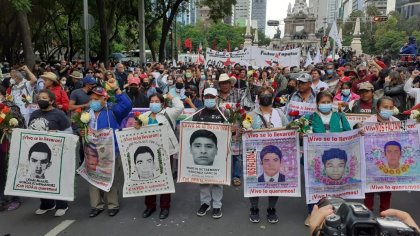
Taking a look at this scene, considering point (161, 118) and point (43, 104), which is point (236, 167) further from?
point (43, 104)

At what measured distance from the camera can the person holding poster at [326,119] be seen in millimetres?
5473

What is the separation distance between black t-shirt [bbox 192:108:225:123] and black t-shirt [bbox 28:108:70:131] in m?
1.76

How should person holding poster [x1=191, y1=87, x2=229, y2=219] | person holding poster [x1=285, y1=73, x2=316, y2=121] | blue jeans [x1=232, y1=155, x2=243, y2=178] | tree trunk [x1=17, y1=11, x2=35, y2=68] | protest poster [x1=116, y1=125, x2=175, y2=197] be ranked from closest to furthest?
1. protest poster [x1=116, y1=125, x2=175, y2=197]
2. person holding poster [x1=191, y1=87, x2=229, y2=219]
3. blue jeans [x1=232, y1=155, x2=243, y2=178]
4. person holding poster [x1=285, y1=73, x2=316, y2=121]
5. tree trunk [x1=17, y1=11, x2=35, y2=68]

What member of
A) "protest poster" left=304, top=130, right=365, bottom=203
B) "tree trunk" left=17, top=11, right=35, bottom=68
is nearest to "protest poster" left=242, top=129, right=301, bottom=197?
"protest poster" left=304, top=130, right=365, bottom=203

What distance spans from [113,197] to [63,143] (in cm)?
100

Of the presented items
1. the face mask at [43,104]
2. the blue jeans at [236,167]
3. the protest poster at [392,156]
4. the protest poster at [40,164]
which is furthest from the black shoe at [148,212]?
the protest poster at [392,156]

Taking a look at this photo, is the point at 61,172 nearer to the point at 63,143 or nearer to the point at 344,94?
the point at 63,143

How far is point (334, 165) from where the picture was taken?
5.38m

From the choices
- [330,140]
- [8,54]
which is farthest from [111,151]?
[8,54]

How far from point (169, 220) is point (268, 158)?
1.52 meters

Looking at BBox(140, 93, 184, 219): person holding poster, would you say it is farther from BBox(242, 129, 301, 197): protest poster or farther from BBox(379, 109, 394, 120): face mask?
BBox(379, 109, 394, 120): face mask

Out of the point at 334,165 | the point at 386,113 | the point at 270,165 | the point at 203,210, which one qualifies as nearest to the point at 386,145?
the point at 386,113

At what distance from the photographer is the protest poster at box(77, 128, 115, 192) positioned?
559 cm

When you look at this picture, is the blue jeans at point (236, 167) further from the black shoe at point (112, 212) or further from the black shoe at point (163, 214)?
the black shoe at point (112, 212)
